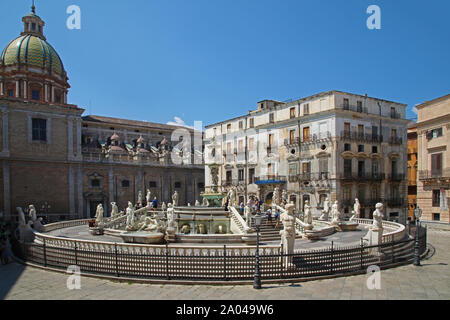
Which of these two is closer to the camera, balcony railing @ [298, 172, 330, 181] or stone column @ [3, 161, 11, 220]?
stone column @ [3, 161, 11, 220]

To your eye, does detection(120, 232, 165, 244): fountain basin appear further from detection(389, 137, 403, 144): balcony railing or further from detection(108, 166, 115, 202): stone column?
detection(389, 137, 403, 144): balcony railing

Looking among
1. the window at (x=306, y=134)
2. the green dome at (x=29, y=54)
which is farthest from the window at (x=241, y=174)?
the green dome at (x=29, y=54)

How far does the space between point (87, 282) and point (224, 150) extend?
30.9 m

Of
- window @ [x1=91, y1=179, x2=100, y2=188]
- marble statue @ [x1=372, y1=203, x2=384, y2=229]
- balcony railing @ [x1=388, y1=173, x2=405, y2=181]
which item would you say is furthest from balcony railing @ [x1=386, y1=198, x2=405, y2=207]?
window @ [x1=91, y1=179, x2=100, y2=188]

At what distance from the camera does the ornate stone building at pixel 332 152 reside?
28.9 metres

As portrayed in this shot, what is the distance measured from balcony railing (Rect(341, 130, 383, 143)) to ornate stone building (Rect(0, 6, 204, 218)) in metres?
23.0

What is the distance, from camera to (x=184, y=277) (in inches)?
382

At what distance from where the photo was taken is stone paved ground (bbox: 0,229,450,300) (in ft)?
28.0

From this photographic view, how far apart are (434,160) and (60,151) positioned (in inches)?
1503

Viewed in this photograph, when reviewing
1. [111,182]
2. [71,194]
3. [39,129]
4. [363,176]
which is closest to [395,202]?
[363,176]

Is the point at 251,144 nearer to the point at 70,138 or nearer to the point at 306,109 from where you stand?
the point at 306,109

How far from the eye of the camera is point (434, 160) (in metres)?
25.8

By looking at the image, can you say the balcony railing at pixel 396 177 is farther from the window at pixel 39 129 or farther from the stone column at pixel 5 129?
the stone column at pixel 5 129
